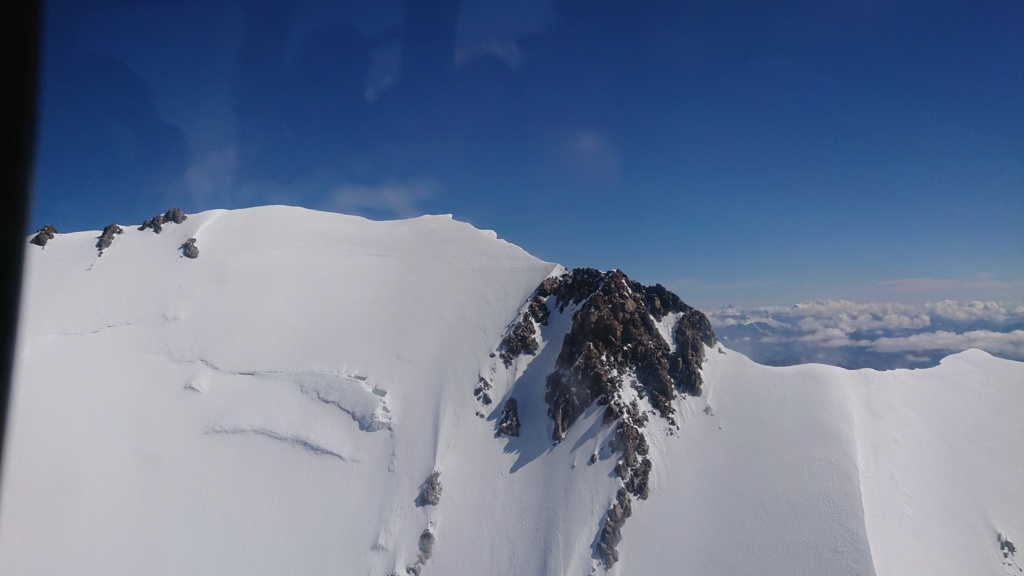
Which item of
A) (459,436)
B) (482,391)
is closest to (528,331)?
(482,391)

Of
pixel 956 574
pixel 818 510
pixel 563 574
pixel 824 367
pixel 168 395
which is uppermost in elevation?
pixel 824 367

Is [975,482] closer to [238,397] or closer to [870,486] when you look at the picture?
[870,486]

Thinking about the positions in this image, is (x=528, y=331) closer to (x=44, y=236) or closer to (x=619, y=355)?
(x=619, y=355)

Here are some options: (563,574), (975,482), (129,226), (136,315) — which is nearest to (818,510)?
(975,482)

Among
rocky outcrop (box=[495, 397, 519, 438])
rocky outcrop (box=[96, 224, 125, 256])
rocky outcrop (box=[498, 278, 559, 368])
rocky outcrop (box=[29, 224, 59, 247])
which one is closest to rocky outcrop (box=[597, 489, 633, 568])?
rocky outcrop (box=[495, 397, 519, 438])

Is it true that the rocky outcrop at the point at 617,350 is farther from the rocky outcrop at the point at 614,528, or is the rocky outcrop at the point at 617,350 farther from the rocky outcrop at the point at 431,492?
the rocky outcrop at the point at 431,492

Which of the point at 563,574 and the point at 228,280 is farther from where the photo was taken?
the point at 228,280

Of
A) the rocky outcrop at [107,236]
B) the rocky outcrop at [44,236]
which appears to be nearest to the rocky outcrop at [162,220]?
the rocky outcrop at [107,236]

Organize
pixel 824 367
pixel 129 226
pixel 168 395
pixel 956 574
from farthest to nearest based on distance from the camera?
1. pixel 129 226
2. pixel 824 367
3. pixel 168 395
4. pixel 956 574
